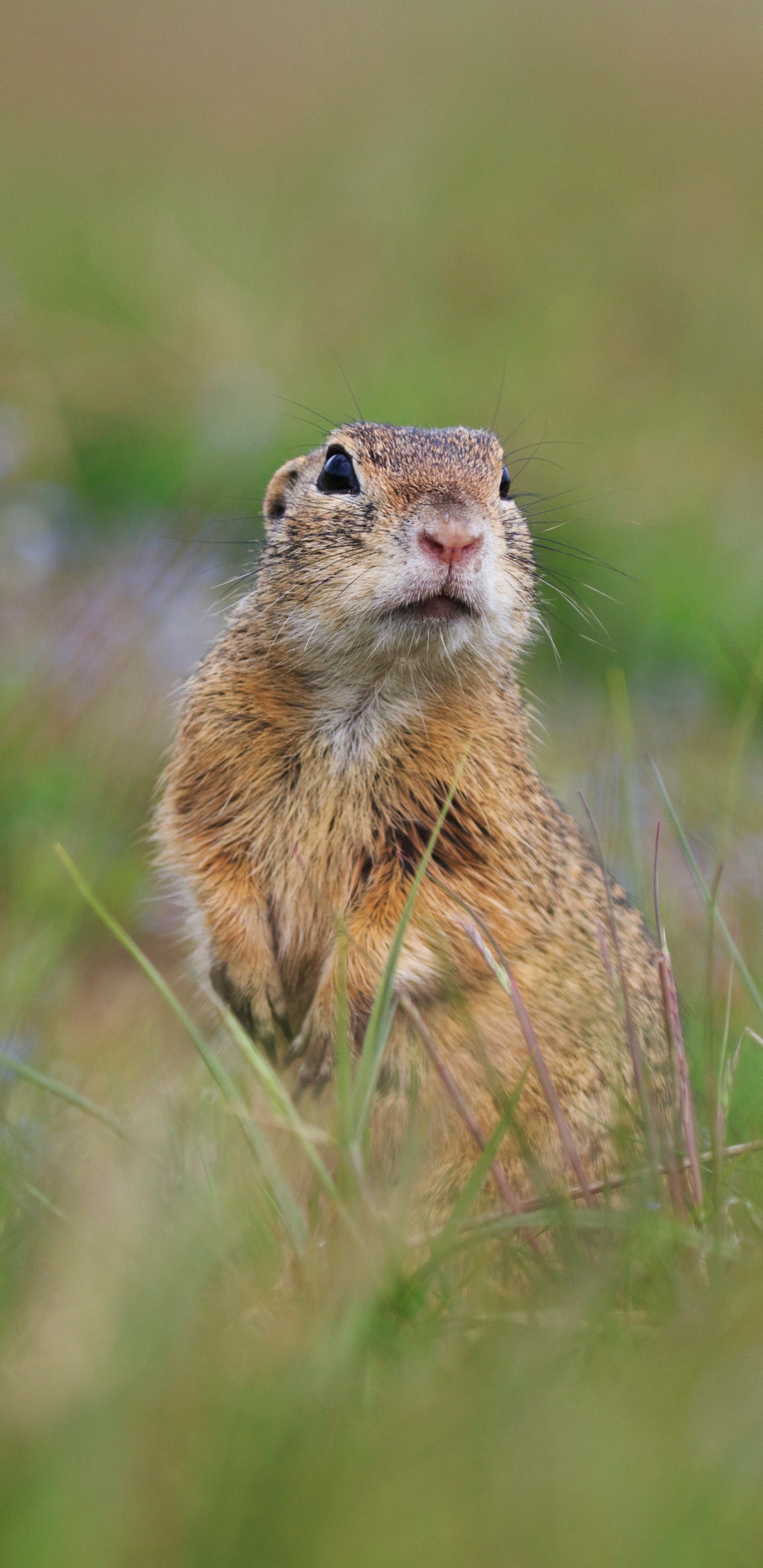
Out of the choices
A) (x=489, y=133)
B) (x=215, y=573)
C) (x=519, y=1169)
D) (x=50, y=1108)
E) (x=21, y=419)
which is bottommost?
(x=519, y=1169)

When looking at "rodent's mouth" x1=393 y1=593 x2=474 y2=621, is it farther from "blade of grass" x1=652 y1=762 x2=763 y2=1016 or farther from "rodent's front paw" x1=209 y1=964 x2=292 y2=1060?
"rodent's front paw" x1=209 y1=964 x2=292 y2=1060

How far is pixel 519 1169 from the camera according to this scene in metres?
3.56

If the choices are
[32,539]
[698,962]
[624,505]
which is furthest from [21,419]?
[698,962]

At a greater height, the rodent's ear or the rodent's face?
the rodent's ear

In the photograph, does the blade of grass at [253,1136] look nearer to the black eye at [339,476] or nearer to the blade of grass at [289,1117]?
the blade of grass at [289,1117]

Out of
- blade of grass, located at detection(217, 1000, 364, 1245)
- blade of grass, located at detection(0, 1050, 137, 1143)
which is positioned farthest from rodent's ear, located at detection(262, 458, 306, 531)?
blade of grass, located at detection(0, 1050, 137, 1143)

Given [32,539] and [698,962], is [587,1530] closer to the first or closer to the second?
[698,962]

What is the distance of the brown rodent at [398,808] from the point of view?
11.9 ft

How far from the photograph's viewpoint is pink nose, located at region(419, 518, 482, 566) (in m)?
3.48

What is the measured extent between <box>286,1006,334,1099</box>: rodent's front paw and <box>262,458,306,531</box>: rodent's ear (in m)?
1.62

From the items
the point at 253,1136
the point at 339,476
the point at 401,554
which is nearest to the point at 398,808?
the point at 401,554

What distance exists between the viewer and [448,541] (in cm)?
348

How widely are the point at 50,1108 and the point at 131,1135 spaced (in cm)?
103

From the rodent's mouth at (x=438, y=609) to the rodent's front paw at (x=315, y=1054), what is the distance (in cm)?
104
